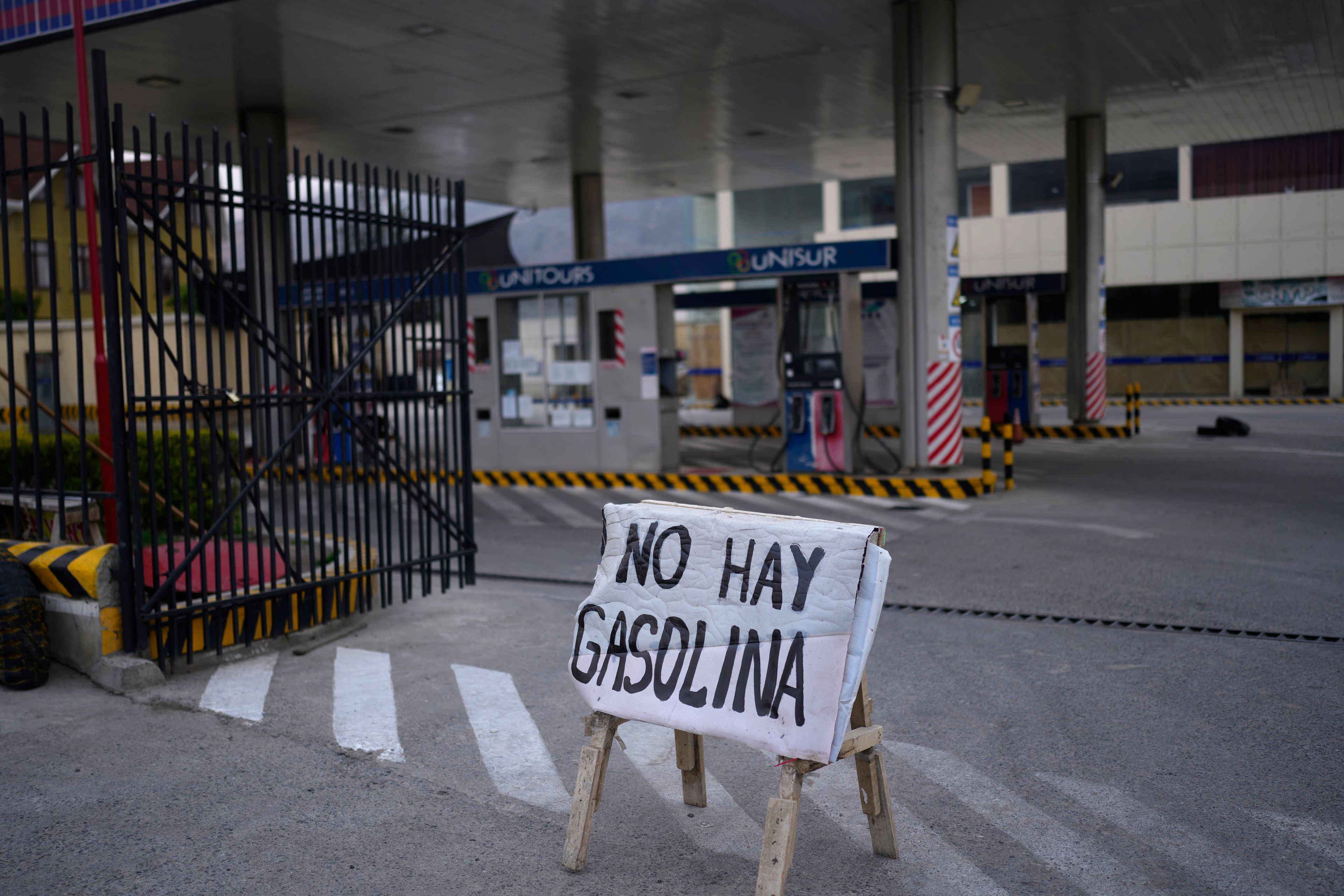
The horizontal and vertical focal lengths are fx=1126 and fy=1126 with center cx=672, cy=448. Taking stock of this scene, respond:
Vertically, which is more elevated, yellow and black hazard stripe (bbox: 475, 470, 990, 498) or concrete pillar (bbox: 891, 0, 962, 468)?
concrete pillar (bbox: 891, 0, 962, 468)

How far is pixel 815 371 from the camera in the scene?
49.6ft

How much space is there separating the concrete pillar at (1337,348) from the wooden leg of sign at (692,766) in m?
34.1

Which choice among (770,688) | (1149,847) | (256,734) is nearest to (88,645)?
(256,734)

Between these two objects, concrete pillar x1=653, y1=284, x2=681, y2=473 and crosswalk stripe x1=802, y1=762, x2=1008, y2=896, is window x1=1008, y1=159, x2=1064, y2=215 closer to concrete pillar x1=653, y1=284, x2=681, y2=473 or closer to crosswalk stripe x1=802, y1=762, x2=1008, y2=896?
concrete pillar x1=653, y1=284, x2=681, y2=473

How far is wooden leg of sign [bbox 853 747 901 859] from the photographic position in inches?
157

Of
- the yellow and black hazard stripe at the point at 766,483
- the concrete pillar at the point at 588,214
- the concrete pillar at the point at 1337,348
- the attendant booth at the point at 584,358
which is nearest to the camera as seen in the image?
the yellow and black hazard stripe at the point at 766,483

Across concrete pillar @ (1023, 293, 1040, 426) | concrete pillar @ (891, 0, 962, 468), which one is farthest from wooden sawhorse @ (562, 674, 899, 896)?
concrete pillar @ (1023, 293, 1040, 426)

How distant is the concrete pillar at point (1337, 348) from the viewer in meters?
32.8

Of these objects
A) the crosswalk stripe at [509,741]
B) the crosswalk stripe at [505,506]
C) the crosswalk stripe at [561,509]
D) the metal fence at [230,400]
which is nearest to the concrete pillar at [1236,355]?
the crosswalk stripe at [561,509]

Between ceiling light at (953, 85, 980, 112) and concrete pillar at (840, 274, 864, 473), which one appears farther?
concrete pillar at (840, 274, 864, 473)

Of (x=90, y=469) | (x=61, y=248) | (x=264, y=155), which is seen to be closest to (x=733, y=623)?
(x=90, y=469)

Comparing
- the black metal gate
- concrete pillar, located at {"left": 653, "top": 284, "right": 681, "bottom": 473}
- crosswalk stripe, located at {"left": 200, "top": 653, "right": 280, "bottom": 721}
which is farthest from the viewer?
concrete pillar, located at {"left": 653, "top": 284, "right": 681, "bottom": 473}

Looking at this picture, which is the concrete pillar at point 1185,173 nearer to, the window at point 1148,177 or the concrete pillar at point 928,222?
the window at point 1148,177

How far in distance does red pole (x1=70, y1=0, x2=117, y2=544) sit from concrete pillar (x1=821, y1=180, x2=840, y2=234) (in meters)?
33.2
